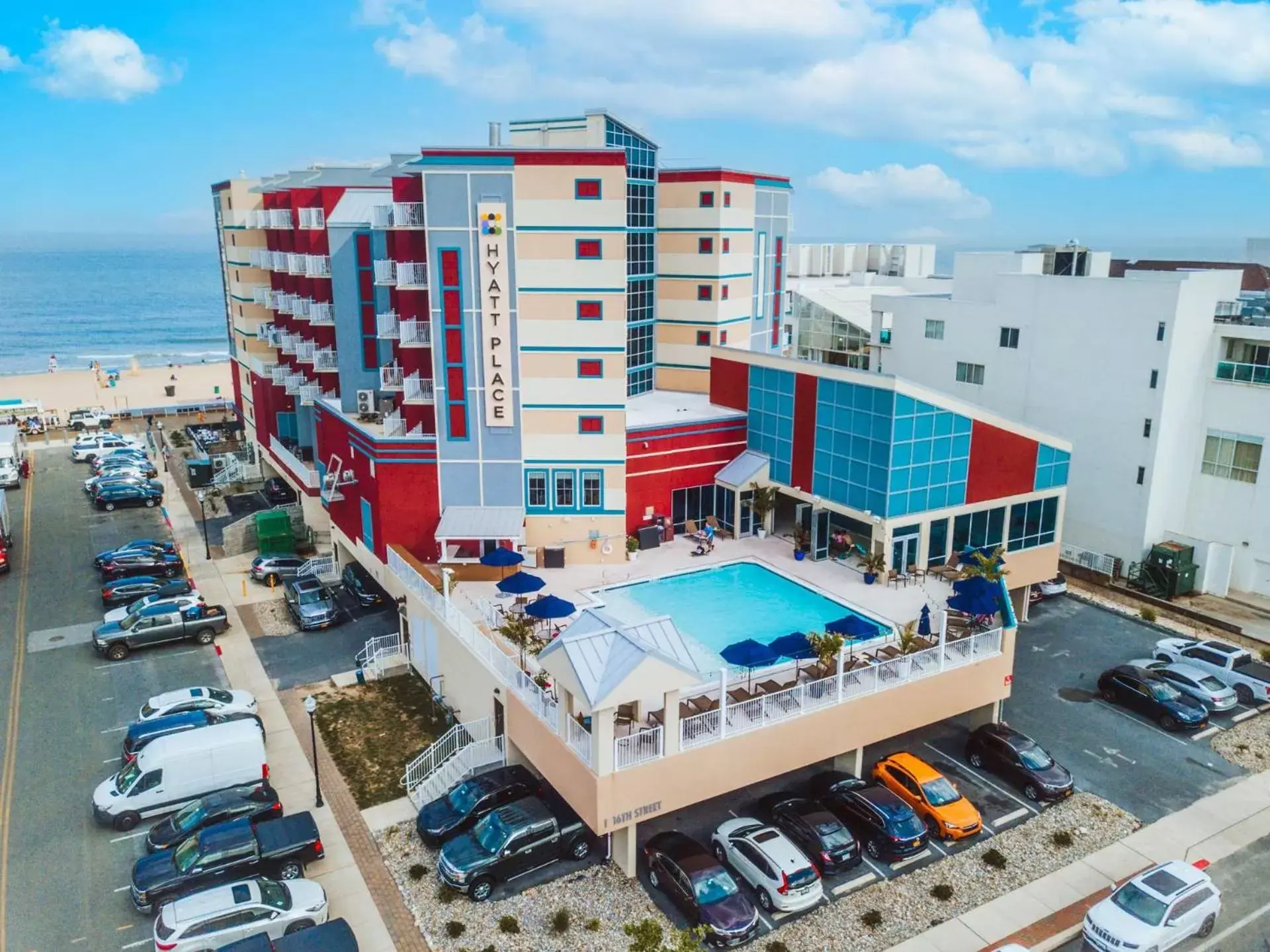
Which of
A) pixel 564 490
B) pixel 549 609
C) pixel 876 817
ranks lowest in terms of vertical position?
pixel 876 817

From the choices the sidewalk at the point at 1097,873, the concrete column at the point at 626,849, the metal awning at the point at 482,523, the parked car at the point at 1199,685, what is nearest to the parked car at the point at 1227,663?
the parked car at the point at 1199,685

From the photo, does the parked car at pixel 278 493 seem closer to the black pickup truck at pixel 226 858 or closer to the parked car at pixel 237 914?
the black pickup truck at pixel 226 858

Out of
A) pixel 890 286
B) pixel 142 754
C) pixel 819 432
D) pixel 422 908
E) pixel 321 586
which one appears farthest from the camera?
pixel 890 286

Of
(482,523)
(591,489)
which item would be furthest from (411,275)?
(591,489)

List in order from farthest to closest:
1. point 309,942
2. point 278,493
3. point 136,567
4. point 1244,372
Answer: point 278,493
point 136,567
point 1244,372
point 309,942

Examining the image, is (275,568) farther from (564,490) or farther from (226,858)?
(226,858)

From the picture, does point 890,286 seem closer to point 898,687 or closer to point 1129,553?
point 1129,553

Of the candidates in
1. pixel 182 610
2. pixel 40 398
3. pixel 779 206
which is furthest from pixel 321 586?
pixel 40 398
